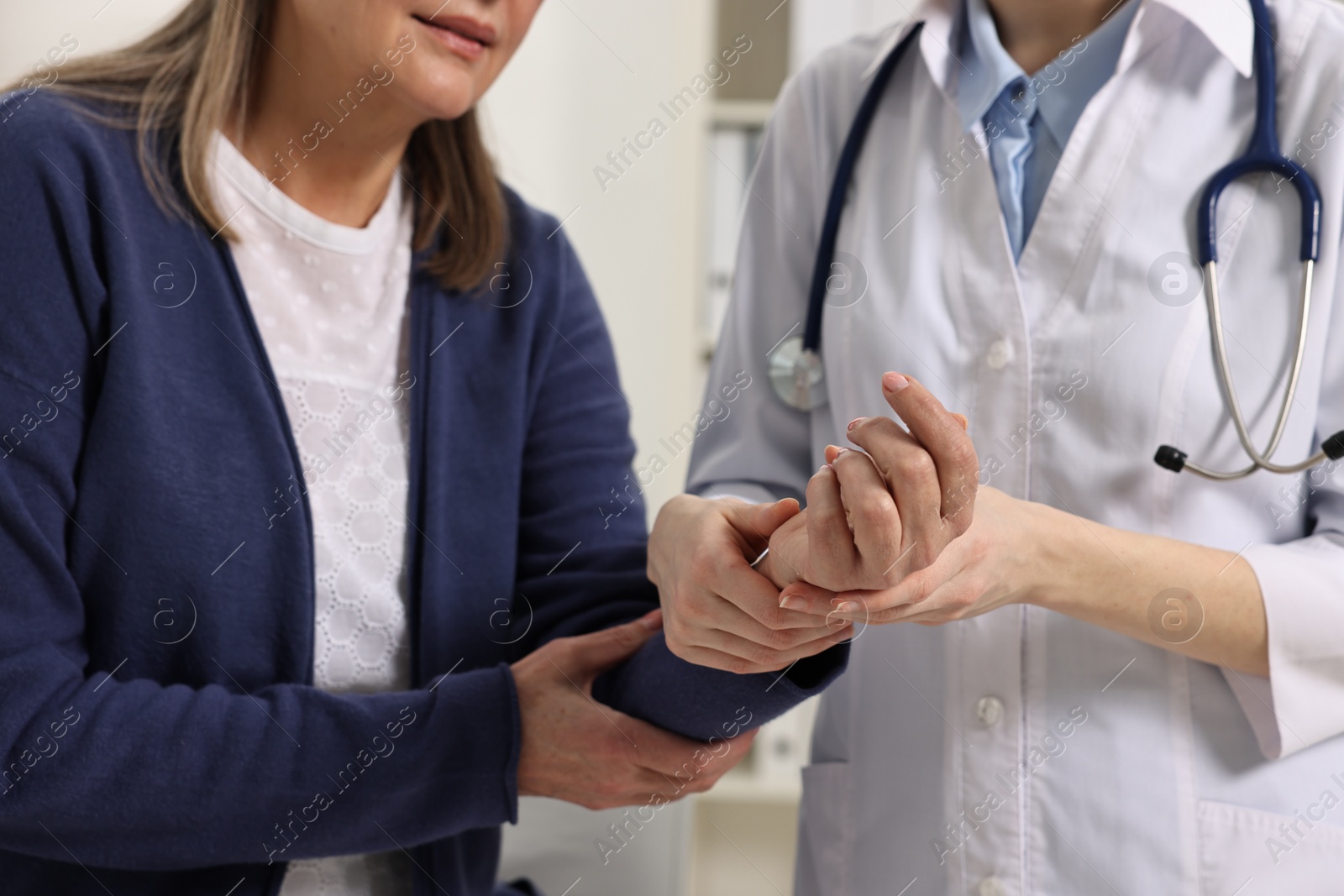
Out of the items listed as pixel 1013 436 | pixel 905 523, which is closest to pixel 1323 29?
pixel 1013 436

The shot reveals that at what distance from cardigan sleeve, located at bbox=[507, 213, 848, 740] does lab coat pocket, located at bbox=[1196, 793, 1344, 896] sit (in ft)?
1.44

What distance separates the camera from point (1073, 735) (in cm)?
73

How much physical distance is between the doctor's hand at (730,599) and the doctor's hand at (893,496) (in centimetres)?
5

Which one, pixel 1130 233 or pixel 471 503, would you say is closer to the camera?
pixel 1130 233

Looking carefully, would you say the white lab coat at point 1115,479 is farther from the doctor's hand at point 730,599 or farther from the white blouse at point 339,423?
the white blouse at point 339,423

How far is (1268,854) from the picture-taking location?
0.69 metres

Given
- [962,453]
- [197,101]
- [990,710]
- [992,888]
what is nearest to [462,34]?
[197,101]

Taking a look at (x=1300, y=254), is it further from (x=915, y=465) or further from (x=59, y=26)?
(x=59, y=26)

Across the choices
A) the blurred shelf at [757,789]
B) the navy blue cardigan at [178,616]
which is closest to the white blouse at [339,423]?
the navy blue cardigan at [178,616]

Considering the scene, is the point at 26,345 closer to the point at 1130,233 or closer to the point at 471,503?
the point at 471,503

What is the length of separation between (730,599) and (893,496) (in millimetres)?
160

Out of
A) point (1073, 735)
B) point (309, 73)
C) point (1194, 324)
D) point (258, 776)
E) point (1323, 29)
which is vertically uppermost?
point (309, 73)

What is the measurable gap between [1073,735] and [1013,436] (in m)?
0.22

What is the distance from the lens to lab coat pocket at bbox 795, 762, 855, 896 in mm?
826
